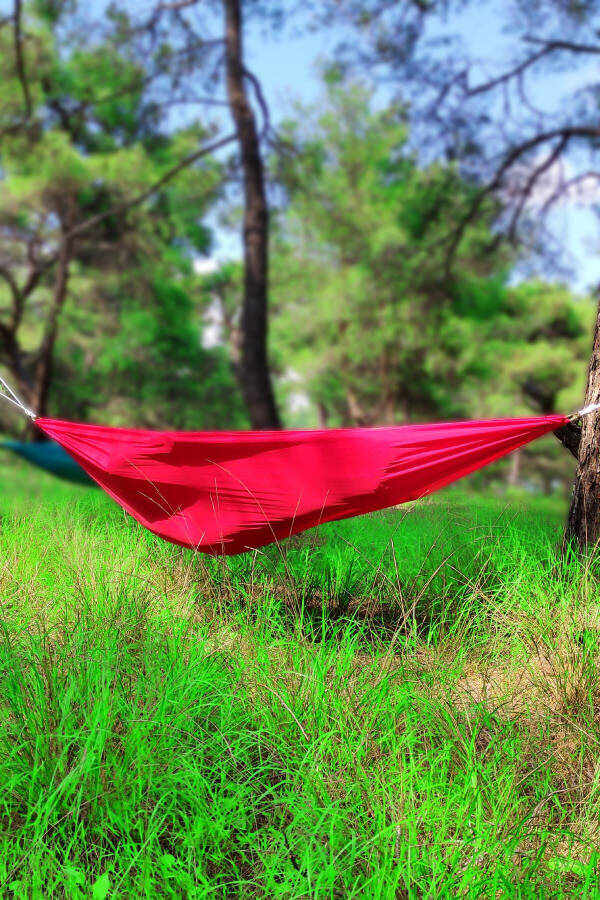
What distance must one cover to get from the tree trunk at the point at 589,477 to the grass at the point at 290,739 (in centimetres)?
14

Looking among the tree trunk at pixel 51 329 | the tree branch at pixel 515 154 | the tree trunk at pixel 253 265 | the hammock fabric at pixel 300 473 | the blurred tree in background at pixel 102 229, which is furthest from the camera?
the tree trunk at pixel 51 329

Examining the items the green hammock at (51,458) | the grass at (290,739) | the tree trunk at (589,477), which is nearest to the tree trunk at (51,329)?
the green hammock at (51,458)

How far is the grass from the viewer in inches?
43.1

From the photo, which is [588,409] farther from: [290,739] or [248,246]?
[248,246]

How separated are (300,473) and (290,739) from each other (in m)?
0.78

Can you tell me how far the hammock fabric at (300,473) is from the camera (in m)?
1.94

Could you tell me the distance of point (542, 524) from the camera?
2662 mm

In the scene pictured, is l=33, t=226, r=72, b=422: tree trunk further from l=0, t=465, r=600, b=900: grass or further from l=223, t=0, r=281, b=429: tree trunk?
l=0, t=465, r=600, b=900: grass

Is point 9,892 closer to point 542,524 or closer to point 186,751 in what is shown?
point 186,751

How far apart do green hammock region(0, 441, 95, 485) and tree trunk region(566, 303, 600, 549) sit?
5.98ft

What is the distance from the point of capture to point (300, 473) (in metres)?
1.95

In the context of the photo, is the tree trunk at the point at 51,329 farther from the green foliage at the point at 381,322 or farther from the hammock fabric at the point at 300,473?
the hammock fabric at the point at 300,473

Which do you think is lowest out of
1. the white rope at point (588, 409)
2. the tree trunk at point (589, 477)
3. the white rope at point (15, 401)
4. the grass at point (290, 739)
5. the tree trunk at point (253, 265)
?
the grass at point (290, 739)

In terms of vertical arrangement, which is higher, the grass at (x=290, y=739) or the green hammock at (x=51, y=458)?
the green hammock at (x=51, y=458)
